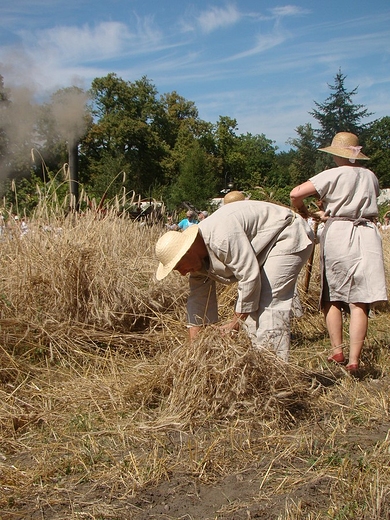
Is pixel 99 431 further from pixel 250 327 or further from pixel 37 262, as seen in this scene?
pixel 37 262

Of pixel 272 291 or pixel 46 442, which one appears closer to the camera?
pixel 46 442

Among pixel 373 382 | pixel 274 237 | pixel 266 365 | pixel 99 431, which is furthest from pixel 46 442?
pixel 373 382

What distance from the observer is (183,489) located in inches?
95.6

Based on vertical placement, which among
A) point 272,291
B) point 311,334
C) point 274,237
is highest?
point 274,237

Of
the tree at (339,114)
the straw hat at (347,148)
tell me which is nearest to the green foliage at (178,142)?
the tree at (339,114)

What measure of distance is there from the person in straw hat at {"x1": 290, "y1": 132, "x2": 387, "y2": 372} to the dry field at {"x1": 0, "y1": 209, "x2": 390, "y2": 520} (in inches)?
17.2

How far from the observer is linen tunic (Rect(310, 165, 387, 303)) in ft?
13.0

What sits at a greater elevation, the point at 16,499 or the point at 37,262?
the point at 37,262

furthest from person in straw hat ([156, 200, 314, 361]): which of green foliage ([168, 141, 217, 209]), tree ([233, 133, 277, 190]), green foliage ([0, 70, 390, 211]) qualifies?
tree ([233, 133, 277, 190])

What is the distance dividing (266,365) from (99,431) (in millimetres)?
983

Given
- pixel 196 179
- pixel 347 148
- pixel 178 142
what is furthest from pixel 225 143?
pixel 347 148

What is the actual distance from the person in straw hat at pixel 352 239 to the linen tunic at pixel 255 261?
1.14 feet

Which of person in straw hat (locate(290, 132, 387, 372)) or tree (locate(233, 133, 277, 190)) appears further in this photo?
tree (locate(233, 133, 277, 190))

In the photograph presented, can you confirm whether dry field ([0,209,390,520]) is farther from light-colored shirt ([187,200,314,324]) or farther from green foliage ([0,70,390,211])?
green foliage ([0,70,390,211])
